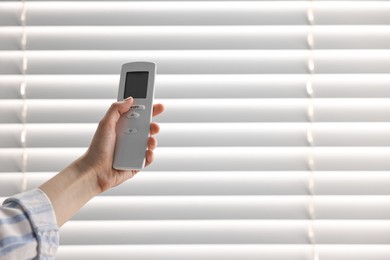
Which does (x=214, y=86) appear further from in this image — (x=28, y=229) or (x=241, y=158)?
(x=28, y=229)

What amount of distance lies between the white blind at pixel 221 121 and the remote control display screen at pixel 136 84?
0.72 ft

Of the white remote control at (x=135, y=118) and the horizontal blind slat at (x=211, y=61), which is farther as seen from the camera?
the horizontal blind slat at (x=211, y=61)

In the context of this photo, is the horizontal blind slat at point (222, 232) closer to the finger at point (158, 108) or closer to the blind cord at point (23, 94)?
the blind cord at point (23, 94)

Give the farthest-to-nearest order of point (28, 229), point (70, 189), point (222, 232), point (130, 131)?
point (222, 232) → point (130, 131) → point (70, 189) → point (28, 229)

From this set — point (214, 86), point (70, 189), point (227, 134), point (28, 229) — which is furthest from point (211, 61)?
point (28, 229)

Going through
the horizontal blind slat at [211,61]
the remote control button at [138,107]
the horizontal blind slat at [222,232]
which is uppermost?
the horizontal blind slat at [211,61]

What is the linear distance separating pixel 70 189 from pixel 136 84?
0.88 ft

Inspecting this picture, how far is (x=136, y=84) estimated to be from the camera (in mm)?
1151

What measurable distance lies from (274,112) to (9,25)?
675mm

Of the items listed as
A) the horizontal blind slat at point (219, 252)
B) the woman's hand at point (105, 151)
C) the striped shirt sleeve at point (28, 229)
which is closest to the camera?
the striped shirt sleeve at point (28, 229)

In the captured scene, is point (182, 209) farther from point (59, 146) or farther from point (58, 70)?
point (58, 70)

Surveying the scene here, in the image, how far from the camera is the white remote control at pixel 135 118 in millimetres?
1078

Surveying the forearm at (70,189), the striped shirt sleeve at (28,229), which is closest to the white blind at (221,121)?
the forearm at (70,189)

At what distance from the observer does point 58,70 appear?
54.5 inches
